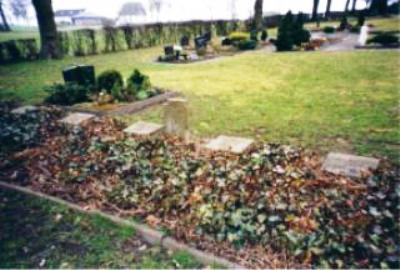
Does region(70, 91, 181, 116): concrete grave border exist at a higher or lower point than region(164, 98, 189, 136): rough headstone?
lower

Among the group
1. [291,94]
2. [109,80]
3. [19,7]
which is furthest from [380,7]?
→ [19,7]

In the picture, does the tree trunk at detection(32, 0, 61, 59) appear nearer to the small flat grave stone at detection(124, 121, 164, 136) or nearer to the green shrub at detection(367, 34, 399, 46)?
the small flat grave stone at detection(124, 121, 164, 136)

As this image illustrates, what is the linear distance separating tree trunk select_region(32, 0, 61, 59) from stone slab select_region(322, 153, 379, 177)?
21.2m

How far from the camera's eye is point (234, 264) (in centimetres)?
391

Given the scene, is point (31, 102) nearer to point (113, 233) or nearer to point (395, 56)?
point (113, 233)

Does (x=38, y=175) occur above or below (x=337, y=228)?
below

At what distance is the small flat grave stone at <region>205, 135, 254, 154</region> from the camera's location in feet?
21.5

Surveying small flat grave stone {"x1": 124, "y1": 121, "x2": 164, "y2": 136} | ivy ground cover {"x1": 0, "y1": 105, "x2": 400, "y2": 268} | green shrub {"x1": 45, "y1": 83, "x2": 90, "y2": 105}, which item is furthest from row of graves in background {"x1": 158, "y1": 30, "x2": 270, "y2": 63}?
ivy ground cover {"x1": 0, "y1": 105, "x2": 400, "y2": 268}

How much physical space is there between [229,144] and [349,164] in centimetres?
215

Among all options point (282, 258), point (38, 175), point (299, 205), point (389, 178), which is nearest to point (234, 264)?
point (282, 258)

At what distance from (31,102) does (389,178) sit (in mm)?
10116

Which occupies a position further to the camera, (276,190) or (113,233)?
(276,190)

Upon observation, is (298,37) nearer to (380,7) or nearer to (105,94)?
(105,94)

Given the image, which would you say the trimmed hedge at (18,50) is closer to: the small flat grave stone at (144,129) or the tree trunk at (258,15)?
the small flat grave stone at (144,129)
